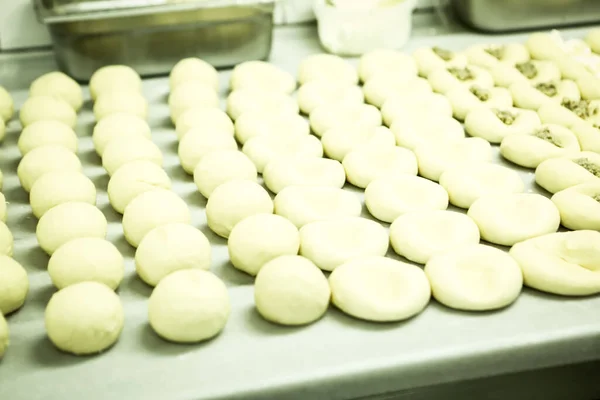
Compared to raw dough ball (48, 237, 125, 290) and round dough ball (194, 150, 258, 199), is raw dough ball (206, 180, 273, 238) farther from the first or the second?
raw dough ball (48, 237, 125, 290)

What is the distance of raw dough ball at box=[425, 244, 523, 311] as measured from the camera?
0.91 meters

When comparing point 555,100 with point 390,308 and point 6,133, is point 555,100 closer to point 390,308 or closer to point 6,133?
point 390,308

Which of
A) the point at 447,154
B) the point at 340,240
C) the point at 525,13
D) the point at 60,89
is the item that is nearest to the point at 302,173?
the point at 340,240

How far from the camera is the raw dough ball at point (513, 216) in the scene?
1039mm

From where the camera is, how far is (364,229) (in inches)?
40.8

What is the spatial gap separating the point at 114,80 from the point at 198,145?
38cm

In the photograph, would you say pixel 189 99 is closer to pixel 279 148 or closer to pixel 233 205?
pixel 279 148

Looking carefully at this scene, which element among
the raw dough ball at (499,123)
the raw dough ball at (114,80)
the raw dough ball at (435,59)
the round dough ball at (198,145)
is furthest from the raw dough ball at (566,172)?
the raw dough ball at (114,80)

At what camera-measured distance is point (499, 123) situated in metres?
1.32

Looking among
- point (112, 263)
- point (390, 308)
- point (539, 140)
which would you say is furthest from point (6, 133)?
point (539, 140)

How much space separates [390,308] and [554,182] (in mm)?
481

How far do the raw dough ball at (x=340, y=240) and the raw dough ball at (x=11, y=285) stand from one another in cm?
43

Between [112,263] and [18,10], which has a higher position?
[18,10]

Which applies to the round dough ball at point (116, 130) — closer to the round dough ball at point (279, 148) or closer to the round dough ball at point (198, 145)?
the round dough ball at point (198, 145)
